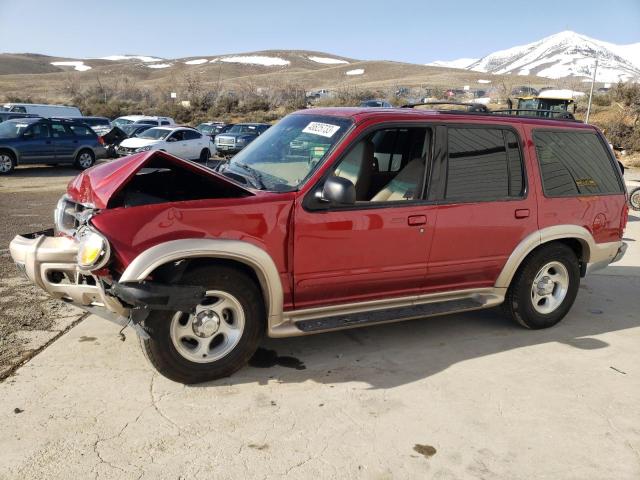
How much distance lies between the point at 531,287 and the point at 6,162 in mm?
15365

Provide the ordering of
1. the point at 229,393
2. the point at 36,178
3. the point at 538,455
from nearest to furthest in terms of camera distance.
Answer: the point at 538,455 < the point at 229,393 < the point at 36,178

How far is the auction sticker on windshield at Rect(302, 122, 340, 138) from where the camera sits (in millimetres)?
4045

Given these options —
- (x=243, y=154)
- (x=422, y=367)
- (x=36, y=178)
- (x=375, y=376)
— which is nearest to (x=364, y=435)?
(x=375, y=376)

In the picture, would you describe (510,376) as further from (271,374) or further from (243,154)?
(243,154)

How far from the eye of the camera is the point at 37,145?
16125mm

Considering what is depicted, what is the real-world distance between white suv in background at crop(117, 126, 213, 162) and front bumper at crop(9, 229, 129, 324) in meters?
15.6

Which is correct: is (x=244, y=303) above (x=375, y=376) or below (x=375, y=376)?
above

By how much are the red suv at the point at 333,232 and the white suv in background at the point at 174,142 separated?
15383 millimetres

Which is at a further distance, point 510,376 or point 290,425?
point 510,376

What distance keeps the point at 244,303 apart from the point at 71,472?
4.55 ft

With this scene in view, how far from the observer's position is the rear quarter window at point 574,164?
4.73 m

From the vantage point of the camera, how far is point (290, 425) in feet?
10.7

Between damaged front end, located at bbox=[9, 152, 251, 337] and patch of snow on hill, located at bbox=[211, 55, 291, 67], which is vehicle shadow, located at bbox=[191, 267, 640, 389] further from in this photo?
patch of snow on hill, located at bbox=[211, 55, 291, 67]

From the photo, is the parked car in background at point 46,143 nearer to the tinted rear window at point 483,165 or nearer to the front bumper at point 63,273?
the front bumper at point 63,273
